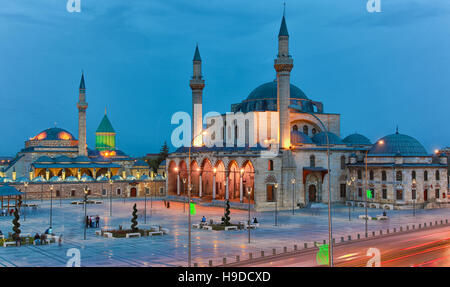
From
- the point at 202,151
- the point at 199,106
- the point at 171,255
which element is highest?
the point at 199,106

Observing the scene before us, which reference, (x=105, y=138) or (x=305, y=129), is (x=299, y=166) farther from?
(x=105, y=138)

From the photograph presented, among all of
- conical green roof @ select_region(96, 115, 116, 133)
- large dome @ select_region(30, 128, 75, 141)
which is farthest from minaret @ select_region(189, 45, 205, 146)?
conical green roof @ select_region(96, 115, 116, 133)

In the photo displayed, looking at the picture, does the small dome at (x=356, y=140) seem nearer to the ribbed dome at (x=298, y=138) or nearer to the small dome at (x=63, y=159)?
the ribbed dome at (x=298, y=138)

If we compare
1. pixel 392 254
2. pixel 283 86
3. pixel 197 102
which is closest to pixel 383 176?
pixel 283 86

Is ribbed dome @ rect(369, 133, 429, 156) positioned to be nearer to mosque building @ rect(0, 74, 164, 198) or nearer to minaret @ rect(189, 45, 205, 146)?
minaret @ rect(189, 45, 205, 146)

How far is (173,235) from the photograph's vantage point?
116 ft

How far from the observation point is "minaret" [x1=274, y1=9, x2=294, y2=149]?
5812cm

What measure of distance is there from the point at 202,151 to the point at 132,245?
116 feet

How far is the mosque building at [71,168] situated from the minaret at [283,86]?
95.5 feet

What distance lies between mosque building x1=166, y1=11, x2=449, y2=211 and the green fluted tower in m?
43.0

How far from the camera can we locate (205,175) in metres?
70.3

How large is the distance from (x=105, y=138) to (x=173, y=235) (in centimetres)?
7815
